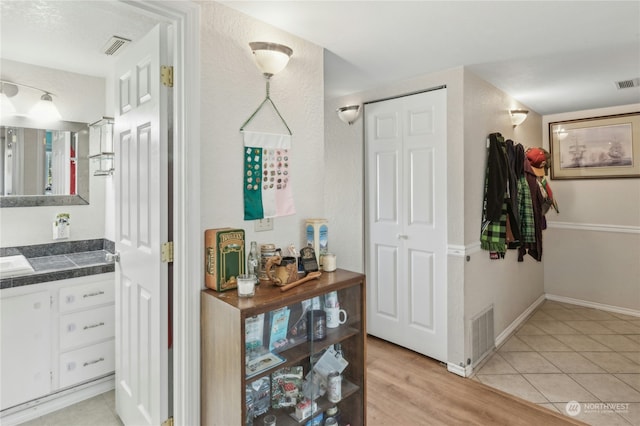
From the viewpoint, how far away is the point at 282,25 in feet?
6.42

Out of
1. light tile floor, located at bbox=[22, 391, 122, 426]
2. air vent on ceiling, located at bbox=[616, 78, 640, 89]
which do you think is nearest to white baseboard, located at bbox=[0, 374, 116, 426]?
light tile floor, located at bbox=[22, 391, 122, 426]

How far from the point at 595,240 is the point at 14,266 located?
5.59m

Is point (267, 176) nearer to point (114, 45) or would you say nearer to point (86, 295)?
point (114, 45)

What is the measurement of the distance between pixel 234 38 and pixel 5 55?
1891mm

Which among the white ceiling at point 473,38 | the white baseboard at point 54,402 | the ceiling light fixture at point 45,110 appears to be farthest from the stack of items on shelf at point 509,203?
the ceiling light fixture at point 45,110

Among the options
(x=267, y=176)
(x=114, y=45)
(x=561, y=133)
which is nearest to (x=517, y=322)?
(x=561, y=133)

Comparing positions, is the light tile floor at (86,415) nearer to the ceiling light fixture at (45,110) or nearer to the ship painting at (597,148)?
the ceiling light fixture at (45,110)

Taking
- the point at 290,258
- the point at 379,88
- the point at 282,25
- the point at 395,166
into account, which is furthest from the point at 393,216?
the point at 282,25

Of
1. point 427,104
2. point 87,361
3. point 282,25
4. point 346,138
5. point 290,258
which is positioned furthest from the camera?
point 346,138

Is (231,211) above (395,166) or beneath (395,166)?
beneath

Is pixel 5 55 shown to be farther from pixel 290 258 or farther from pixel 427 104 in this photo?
pixel 427 104

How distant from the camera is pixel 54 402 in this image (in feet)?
7.59

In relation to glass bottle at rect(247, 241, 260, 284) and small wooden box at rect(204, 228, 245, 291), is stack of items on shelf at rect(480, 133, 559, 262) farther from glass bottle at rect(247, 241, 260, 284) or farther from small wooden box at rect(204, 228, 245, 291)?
small wooden box at rect(204, 228, 245, 291)

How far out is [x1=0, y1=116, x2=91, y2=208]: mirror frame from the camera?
260 centimetres
